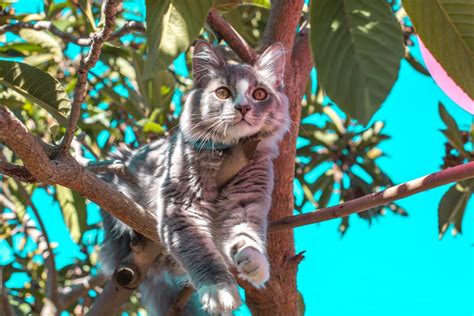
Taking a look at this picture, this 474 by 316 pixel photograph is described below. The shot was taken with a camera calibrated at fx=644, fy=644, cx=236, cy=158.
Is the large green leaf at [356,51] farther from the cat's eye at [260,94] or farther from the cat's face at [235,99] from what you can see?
the cat's eye at [260,94]

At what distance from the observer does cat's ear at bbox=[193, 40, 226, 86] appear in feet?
8.66

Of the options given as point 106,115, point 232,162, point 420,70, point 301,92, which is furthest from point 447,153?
point 106,115

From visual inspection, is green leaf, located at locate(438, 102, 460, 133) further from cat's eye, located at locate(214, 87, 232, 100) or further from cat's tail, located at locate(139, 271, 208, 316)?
cat's tail, located at locate(139, 271, 208, 316)

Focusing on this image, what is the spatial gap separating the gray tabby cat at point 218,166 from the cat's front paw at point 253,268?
0.08m

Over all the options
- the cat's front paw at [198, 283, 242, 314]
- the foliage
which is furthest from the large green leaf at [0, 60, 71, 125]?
the foliage

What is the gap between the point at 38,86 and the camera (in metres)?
1.69

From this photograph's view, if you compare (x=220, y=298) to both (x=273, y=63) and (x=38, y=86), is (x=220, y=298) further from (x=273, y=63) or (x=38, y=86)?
(x=273, y=63)

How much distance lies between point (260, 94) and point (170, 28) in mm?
1506

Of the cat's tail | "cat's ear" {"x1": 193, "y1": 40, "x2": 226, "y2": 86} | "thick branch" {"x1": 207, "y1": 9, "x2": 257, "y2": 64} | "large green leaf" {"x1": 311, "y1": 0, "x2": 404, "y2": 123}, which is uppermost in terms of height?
"cat's ear" {"x1": 193, "y1": 40, "x2": 226, "y2": 86}

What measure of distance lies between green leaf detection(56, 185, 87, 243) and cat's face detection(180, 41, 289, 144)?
61 centimetres

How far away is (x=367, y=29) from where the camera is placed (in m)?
1.02

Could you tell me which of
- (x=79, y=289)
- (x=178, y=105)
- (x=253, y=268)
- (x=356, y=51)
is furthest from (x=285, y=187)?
(x=178, y=105)

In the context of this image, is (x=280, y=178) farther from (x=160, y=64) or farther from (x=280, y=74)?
(x=160, y=64)

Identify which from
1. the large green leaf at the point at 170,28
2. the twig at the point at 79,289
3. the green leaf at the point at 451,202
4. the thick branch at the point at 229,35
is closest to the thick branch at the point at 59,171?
the large green leaf at the point at 170,28
